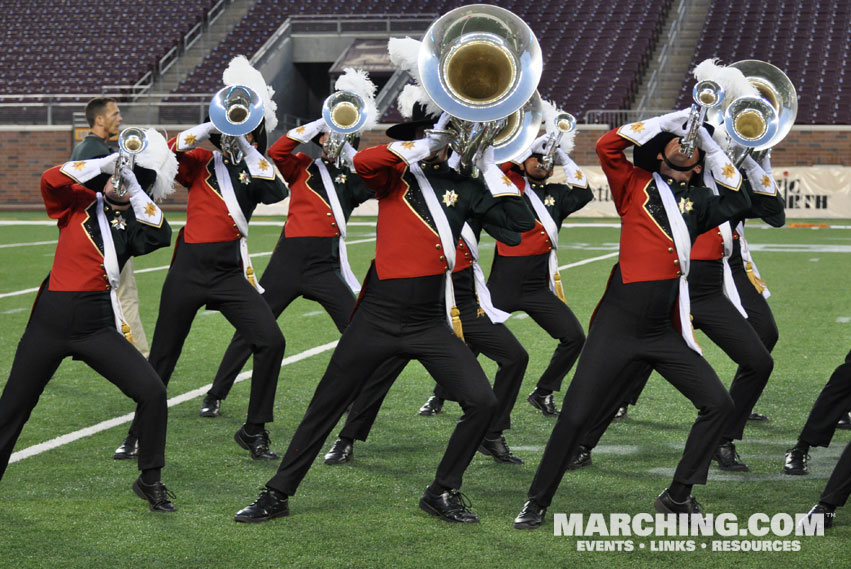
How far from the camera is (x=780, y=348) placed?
902 cm

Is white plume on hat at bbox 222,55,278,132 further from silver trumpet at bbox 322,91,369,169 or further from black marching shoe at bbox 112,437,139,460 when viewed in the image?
black marching shoe at bbox 112,437,139,460

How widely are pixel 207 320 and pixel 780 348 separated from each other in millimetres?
5029

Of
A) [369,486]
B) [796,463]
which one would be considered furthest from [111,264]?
[796,463]

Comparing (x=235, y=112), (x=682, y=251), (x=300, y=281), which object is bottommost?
(x=300, y=281)

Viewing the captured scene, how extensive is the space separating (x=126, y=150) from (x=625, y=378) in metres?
2.24

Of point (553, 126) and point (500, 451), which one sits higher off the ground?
point (553, 126)

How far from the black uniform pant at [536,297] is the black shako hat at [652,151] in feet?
6.16

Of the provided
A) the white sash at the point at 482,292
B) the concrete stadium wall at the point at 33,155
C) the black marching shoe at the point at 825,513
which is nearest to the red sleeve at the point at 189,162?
the white sash at the point at 482,292

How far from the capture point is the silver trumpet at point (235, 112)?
579cm

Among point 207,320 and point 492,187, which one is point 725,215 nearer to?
point 492,187

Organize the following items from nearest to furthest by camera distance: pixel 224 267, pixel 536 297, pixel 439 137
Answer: pixel 439 137 → pixel 224 267 → pixel 536 297

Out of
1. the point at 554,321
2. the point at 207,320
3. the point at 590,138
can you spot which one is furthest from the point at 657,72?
the point at 554,321

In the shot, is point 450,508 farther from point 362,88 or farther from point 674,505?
point 362,88

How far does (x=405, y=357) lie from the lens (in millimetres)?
4730
